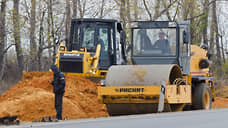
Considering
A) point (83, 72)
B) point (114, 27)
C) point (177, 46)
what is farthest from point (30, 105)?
point (114, 27)

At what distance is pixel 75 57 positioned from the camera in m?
17.9

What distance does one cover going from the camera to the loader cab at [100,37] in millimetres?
19344

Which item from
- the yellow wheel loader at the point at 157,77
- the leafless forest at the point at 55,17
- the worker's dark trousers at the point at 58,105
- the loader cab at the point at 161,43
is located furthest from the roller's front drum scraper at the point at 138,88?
the leafless forest at the point at 55,17

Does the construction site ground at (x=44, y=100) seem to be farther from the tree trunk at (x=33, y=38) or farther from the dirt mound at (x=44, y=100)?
the tree trunk at (x=33, y=38)

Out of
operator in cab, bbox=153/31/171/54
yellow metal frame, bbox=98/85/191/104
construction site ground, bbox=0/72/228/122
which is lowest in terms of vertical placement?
construction site ground, bbox=0/72/228/122

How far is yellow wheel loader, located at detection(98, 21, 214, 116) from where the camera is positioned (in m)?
11.4

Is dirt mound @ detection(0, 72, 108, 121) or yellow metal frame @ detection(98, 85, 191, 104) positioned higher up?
yellow metal frame @ detection(98, 85, 191, 104)

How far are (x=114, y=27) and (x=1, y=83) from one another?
13594 millimetres

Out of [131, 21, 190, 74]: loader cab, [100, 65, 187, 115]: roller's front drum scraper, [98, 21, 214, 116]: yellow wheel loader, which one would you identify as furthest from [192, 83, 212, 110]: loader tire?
[100, 65, 187, 115]: roller's front drum scraper

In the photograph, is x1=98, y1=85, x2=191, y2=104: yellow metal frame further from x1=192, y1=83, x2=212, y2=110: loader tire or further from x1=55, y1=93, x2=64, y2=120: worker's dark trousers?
x1=192, y1=83, x2=212, y2=110: loader tire

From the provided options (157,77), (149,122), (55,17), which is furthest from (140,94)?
(55,17)

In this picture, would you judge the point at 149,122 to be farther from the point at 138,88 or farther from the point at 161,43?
the point at 161,43

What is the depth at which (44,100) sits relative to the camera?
48.9ft

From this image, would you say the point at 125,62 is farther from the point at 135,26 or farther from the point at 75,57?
the point at 135,26
